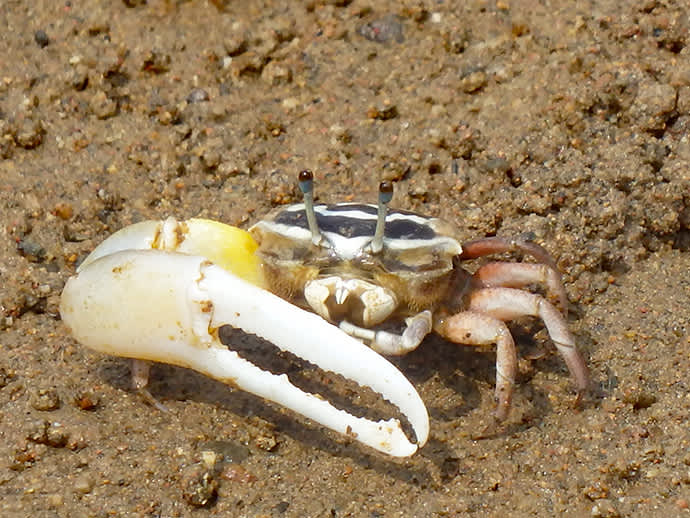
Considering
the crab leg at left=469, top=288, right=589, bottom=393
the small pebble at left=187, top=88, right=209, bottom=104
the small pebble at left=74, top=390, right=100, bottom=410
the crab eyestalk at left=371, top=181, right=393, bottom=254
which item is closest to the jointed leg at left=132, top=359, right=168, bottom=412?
the small pebble at left=74, top=390, right=100, bottom=410

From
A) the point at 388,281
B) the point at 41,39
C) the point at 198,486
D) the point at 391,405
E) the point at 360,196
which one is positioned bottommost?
the point at 391,405

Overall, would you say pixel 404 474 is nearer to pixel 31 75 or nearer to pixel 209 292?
pixel 209 292

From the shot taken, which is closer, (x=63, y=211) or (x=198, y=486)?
(x=198, y=486)

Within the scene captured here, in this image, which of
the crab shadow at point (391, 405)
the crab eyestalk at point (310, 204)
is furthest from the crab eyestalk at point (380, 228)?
the crab shadow at point (391, 405)

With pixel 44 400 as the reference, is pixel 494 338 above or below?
above

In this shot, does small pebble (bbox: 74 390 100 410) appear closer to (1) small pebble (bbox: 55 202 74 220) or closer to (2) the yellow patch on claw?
(2) the yellow patch on claw

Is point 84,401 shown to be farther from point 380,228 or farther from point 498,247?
point 498,247

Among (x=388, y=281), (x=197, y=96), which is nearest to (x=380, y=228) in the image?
(x=388, y=281)
